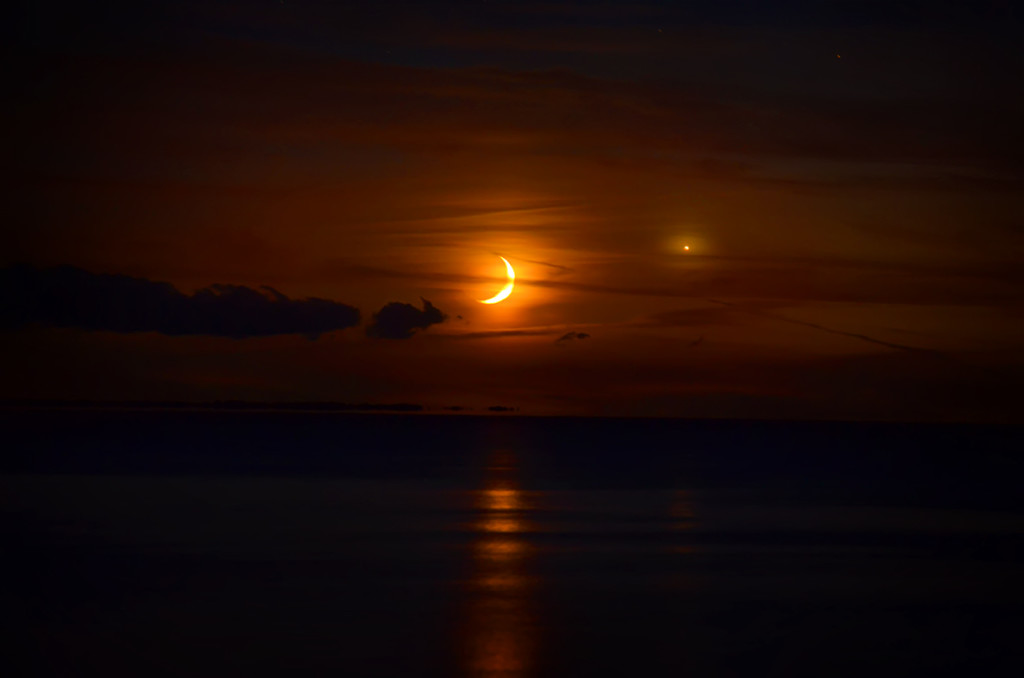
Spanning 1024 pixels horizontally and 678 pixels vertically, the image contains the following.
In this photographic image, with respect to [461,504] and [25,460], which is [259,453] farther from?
[461,504]

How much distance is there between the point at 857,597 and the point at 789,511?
13.5 meters

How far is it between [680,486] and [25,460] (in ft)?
90.9

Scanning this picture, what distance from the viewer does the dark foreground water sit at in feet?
43.3

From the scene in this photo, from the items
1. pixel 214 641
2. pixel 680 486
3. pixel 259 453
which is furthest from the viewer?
pixel 259 453

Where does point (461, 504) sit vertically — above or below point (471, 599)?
above

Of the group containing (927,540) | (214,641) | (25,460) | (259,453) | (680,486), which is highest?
(259,453)

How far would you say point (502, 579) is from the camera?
18.4 meters

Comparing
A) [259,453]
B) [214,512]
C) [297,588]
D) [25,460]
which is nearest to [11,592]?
[297,588]

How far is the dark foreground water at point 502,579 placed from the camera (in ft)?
43.3

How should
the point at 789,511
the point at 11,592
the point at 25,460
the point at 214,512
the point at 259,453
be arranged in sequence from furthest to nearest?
the point at 259,453 < the point at 25,460 < the point at 789,511 < the point at 214,512 < the point at 11,592

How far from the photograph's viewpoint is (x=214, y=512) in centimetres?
2727

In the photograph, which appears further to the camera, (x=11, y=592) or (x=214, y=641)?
(x=11, y=592)

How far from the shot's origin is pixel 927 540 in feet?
79.0

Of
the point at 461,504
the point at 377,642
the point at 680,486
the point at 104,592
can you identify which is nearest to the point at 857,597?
the point at 377,642
